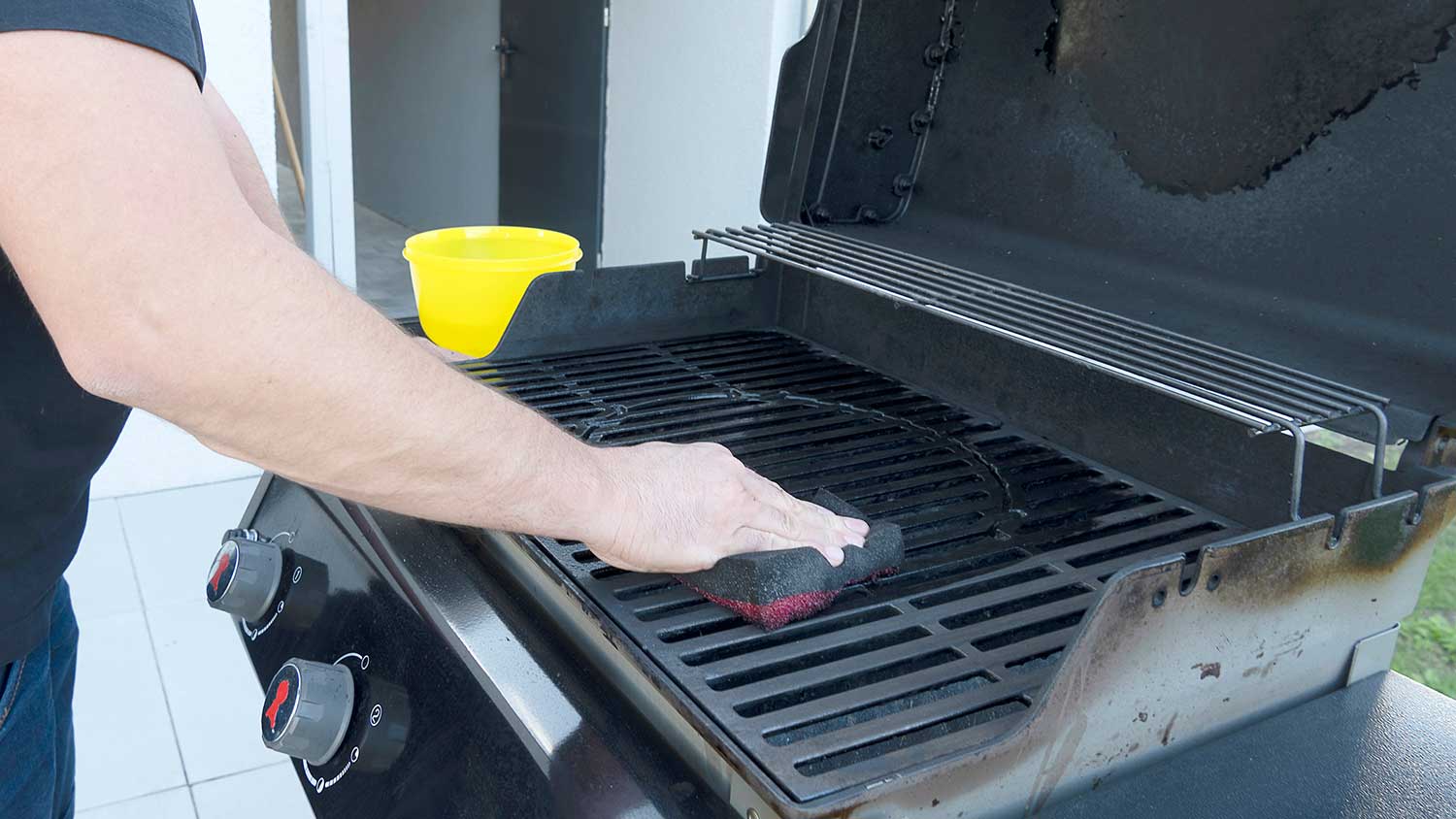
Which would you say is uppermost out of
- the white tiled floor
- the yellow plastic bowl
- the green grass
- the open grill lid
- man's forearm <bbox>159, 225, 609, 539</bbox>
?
the open grill lid

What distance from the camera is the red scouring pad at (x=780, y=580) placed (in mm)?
711

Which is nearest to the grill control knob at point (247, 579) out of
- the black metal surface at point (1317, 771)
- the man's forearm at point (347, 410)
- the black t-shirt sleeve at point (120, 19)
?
the man's forearm at point (347, 410)

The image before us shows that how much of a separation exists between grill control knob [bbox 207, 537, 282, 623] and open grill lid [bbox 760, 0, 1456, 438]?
0.73 meters

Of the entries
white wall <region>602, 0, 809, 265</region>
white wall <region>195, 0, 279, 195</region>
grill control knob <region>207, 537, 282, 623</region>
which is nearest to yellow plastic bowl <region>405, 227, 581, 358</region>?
grill control knob <region>207, 537, 282, 623</region>

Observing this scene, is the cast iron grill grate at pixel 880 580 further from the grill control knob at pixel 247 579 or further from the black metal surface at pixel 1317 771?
the grill control knob at pixel 247 579

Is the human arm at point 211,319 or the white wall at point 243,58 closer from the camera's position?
the human arm at point 211,319

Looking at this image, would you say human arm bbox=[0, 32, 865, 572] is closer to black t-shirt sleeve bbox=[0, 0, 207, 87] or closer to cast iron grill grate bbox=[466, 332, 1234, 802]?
black t-shirt sleeve bbox=[0, 0, 207, 87]

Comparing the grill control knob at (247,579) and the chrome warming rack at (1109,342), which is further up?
the chrome warming rack at (1109,342)

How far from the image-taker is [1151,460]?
0.99 metres

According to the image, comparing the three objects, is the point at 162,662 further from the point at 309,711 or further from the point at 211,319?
the point at 211,319

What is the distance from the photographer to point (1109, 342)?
0.91 metres

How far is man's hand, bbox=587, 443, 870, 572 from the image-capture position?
73cm

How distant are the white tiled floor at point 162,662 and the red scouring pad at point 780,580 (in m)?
1.33

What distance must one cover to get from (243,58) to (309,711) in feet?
7.44
